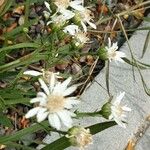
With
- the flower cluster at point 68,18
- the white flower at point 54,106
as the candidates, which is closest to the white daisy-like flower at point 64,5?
the flower cluster at point 68,18

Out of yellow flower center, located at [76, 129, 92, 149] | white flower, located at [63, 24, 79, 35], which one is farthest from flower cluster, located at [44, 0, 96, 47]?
yellow flower center, located at [76, 129, 92, 149]

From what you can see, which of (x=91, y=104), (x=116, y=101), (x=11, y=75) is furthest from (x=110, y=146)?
(x=116, y=101)

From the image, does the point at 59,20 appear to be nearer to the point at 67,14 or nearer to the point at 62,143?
the point at 67,14

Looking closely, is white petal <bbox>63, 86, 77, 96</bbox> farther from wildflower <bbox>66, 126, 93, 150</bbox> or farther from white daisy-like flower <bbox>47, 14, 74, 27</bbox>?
white daisy-like flower <bbox>47, 14, 74, 27</bbox>

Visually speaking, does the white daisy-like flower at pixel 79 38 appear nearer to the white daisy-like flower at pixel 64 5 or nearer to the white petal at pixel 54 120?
the white daisy-like flower at pixel 64 5

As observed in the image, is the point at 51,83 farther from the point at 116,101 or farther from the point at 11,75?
the point at 11,75

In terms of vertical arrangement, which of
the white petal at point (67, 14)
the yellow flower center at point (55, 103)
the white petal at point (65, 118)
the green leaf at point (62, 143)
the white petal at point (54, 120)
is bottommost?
the green leaf at point (62, 143)
